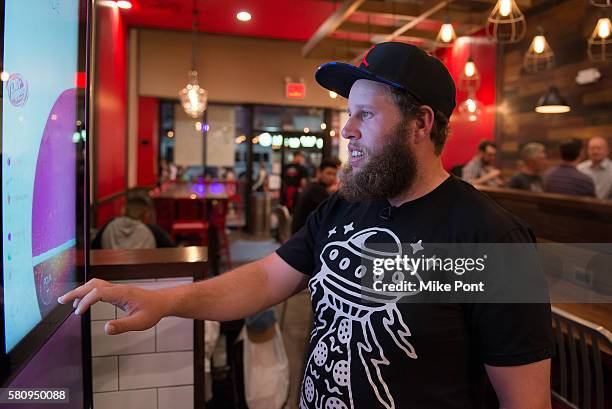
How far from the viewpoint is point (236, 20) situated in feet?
22.5

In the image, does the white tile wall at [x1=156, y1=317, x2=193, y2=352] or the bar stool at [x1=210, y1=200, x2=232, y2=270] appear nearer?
the white tile wall at [x1=156, y1=317, x2=193, y2=352]

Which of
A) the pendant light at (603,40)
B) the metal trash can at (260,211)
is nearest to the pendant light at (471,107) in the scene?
the pendant light at (603,40)

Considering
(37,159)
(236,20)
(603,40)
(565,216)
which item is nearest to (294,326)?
(565,216)

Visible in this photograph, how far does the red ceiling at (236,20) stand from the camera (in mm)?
5968

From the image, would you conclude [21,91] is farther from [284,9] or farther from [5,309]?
[284,9]

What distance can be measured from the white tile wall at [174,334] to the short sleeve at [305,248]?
0.36m

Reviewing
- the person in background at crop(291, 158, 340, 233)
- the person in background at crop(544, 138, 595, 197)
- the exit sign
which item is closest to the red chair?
the person in background at crop(291, 158, 340, 233)

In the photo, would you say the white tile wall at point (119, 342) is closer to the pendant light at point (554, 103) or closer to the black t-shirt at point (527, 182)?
the black t-shirt at point (527, 182)

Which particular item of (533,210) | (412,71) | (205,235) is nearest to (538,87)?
(533,210)

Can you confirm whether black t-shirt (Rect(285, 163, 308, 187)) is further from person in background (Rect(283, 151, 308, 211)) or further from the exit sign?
the exit sign

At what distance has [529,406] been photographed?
965 mm

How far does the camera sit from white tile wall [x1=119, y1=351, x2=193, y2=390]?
1.39 meters

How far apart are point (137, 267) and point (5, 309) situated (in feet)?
2.22

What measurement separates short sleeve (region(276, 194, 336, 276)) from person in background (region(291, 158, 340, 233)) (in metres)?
2.04
